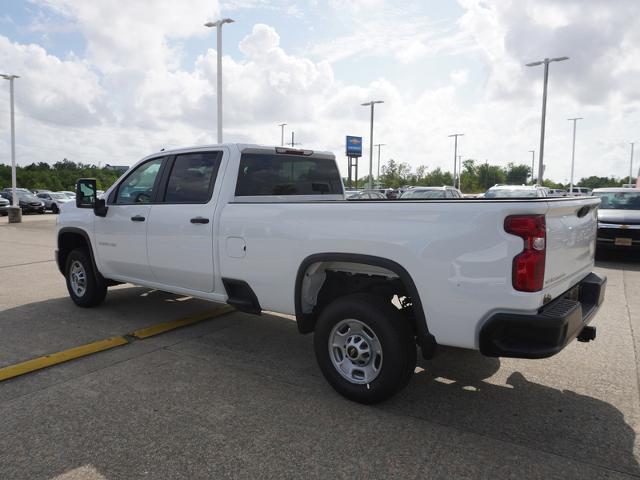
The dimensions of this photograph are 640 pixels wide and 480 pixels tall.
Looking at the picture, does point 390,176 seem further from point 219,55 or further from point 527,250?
point 527,250

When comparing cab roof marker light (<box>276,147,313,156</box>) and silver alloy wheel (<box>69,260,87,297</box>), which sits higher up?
cab roof marker light (<box>276,147,313,156</box>)

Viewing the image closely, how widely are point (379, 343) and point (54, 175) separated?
69.6m

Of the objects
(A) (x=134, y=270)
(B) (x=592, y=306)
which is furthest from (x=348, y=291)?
(A) (x=134, y=270)

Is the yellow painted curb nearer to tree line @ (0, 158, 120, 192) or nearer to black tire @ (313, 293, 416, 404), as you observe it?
black tire @ (313, 293, 416, 404)

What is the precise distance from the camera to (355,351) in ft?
11.9

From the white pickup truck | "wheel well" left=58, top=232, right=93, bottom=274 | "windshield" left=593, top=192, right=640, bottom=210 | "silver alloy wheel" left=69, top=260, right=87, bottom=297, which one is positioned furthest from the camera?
"windshield" left=593, top=192, right=640, bottom=210

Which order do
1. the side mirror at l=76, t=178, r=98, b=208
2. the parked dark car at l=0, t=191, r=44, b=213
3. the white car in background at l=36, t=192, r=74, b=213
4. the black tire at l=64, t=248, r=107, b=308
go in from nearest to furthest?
the side mirror at l=76, t=178, r=98, b=208 < the black tire at l=64, t=248, r=107, b=308 < the parked dark car at l=0, t=191, r=44, b=213 < the white car in background at l=36, t=192, r=74, b=213

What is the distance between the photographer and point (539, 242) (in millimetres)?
2947

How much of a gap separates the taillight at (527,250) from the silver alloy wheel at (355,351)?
1033mm

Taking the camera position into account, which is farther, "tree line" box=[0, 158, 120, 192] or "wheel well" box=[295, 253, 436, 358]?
"tree line" box=[0, 158, 120, 192]

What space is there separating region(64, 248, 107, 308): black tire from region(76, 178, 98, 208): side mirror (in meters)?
0.75

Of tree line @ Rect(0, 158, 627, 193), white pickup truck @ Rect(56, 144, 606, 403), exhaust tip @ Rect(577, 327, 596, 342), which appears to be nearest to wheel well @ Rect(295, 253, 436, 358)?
white pickup truck @ Rect(56, 144, 606, 403)

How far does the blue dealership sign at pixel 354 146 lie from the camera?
42.6 m

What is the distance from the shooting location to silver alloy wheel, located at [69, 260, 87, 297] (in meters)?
6.30
